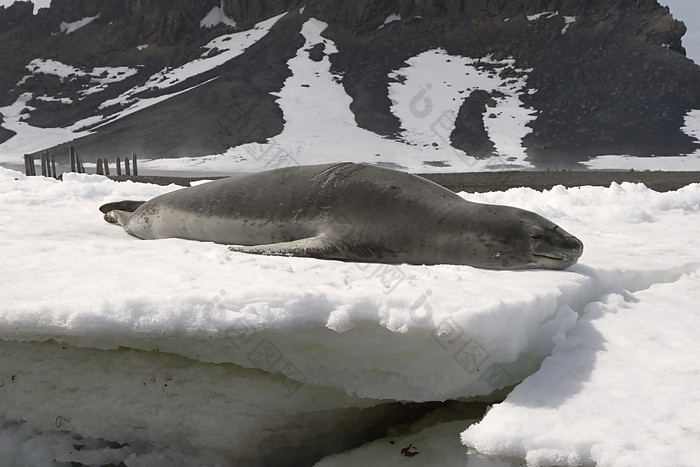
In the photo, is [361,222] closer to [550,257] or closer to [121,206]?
[550,257]

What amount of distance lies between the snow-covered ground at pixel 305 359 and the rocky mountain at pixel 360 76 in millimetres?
31008

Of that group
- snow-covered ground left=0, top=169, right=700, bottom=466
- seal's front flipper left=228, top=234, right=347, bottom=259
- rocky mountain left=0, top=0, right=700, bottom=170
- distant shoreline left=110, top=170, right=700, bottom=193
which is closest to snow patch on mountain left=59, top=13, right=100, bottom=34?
rocky mountain left=0, top=0, right=700, bottom=170

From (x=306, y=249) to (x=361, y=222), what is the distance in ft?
1.39

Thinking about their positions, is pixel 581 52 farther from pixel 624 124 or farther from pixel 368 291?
pixel 368 291

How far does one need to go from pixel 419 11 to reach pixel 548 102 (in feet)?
60.9

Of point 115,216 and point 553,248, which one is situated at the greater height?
point 553,248

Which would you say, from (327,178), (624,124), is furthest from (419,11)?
(327,178)

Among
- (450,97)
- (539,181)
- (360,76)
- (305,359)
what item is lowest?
(539,181)

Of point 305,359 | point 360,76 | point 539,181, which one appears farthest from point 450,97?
point 305,359

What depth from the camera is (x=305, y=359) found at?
220cm

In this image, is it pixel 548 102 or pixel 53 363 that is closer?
pixel 53 363

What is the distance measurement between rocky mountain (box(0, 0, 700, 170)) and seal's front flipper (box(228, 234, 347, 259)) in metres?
30.1

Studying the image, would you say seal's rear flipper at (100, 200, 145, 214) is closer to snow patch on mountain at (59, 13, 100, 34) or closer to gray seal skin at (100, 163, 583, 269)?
gray seal skin at (100, 163, 583, 269)

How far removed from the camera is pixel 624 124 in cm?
3866
